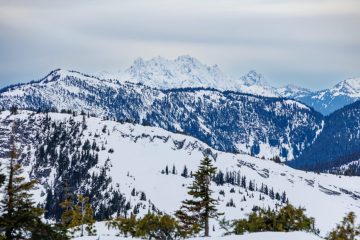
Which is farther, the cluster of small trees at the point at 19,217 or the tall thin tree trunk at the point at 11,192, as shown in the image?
the tall thin tree trunk at the point at 11,192

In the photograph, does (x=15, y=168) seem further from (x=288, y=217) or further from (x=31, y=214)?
(x=288, y=217)

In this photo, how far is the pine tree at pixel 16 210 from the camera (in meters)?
33.4

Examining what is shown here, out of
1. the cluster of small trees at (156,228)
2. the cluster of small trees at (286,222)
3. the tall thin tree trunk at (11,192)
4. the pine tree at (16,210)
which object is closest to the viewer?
the pine tree at (16,210)

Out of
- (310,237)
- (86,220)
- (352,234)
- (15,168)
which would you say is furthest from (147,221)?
(15,168)

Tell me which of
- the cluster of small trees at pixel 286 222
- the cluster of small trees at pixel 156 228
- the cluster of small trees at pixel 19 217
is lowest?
the cluster of small trees at pixel 156 228

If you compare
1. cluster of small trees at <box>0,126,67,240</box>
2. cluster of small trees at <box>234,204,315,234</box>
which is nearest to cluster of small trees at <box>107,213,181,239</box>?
cluster of small trees at <box>234,204,315,234</box>

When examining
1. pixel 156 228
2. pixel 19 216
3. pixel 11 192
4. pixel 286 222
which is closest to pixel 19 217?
pixel 19 216

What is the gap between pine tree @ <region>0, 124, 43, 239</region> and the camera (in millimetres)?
33438

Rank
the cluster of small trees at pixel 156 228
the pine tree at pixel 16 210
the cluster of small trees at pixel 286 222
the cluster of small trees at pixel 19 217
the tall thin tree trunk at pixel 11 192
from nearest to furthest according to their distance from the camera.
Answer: the cluster of small trees at pixel 19 217 → the pine tree at pixel 16 210 → the tall thin tree trunk at pixel 11 192 → the cluster of small trees at pixel 286 222 → the cluster of small trees at pixel 156 228

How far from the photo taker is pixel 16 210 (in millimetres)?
35781

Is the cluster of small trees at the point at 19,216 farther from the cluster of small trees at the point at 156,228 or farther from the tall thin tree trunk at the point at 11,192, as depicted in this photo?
the cluster of small trees at the point at 156,228

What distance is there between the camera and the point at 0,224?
33.3 meters

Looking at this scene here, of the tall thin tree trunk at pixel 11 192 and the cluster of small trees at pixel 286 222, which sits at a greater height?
the tall thin tree trunk at pixel 11 192

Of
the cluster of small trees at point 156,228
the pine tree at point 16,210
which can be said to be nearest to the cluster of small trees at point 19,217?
the pine tree at point 16,210
